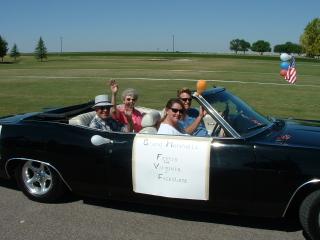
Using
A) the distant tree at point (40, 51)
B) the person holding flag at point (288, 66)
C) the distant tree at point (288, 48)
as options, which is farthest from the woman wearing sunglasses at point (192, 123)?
the distant tree at point (288, 48)

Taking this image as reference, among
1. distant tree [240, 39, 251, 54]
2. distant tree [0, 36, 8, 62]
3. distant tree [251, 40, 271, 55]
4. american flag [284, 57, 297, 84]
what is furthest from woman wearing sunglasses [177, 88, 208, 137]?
distant tree [240, 39, 251, 54]

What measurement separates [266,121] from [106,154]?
163 cm

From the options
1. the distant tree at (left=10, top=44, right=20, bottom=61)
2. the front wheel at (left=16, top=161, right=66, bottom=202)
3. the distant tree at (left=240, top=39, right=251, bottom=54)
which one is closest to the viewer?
the front wheel at (left=16, top=161, right=66, bottom=202)

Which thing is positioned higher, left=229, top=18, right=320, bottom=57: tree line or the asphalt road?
left=229, top=18, right=320, bottom=57: tree line

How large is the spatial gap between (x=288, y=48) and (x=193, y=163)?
135955 millimetres

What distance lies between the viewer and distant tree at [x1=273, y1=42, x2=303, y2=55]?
126088mm

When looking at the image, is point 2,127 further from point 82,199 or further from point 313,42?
point 313,42

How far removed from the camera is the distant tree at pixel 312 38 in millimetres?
96562

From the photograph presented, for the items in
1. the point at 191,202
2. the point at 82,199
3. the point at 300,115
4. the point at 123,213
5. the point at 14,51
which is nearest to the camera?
the point at 191,202

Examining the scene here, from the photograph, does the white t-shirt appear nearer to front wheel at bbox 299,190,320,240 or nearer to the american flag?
front wheel at bbox 299,190,320,240

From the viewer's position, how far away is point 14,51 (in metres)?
96.6

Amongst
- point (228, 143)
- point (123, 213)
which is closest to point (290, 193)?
point (228, 143)

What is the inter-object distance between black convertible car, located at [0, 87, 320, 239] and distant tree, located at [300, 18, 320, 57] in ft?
323

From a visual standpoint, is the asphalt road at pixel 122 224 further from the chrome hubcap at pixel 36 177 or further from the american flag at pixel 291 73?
the american flag at pixel 291 73
